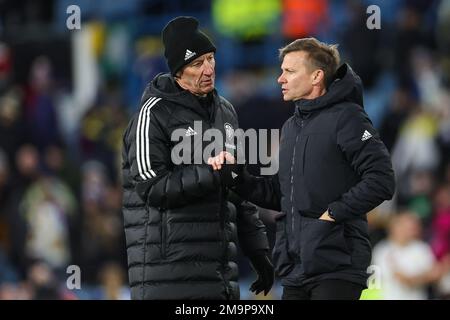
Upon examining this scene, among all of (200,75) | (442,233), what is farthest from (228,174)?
(442,233)

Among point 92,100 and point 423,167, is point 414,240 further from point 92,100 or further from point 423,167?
point 92,100

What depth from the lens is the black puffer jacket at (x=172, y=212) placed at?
6336mm

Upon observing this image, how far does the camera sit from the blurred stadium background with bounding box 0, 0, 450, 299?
11.4 m

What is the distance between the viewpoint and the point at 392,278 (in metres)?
10.4

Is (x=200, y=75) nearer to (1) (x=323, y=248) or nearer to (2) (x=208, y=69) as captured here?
(2) (x=208, y=69)

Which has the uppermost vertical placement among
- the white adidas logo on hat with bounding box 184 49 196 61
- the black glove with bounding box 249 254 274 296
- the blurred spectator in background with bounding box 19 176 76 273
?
the white adidas logo on hat with bounding box 184 49 196 61

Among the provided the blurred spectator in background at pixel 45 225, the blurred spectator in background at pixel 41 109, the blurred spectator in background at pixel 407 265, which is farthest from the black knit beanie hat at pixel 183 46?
the blurred spectator in background at pixel 41 109

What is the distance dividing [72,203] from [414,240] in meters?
4.26

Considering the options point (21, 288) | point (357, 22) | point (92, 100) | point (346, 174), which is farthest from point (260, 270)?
point (92, 100)

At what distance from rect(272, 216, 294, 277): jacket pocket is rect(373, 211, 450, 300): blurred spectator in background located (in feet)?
13.4

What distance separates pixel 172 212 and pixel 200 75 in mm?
686

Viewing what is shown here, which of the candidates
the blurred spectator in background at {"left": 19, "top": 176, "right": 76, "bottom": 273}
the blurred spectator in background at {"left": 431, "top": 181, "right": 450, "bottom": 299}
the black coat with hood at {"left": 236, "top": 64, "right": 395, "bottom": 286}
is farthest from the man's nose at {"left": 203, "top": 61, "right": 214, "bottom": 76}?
the blurred spectator in background at {"left": 19, "top": 176, "right": 76, "bottom": 273}

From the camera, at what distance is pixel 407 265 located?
10422 mm

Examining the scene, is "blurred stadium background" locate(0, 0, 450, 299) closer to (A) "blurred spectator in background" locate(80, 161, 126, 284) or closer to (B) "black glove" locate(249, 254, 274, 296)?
(A) "blurred spectator in background" locate(80, 161, 126, 284)
